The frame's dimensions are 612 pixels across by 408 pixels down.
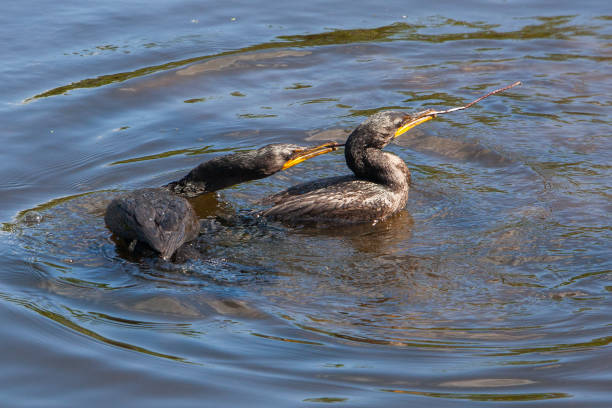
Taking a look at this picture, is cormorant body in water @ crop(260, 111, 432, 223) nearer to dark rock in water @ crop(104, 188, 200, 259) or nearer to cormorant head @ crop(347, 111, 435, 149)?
cormorant head @ crop(347, 111, 435, 149)

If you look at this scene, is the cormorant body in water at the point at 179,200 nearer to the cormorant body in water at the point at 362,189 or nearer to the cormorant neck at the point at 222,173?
the cormorant neck at the point at 222,173

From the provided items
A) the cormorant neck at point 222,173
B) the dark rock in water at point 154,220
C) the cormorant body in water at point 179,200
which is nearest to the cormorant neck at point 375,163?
the cormorant body in water at point 179,200

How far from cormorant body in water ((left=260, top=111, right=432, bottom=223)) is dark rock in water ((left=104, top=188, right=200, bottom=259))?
3.27 feet

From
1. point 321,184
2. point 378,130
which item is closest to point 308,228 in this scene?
point 321,184

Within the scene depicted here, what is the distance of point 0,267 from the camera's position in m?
7.08

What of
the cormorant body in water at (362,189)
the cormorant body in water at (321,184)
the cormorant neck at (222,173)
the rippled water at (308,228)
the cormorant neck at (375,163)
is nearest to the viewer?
the rippled water at (308,228)

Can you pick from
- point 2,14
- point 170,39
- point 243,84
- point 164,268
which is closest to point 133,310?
point 164,268

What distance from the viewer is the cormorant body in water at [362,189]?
821cm

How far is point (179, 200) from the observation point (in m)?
7.75

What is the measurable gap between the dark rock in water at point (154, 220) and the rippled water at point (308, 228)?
0.17 m

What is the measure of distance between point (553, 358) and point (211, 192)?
4406 millimetres

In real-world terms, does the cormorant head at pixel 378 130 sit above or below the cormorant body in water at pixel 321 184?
above

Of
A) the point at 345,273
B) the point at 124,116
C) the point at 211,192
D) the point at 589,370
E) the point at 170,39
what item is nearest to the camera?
the point at 589,370

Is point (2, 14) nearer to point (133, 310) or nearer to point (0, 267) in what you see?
point (0, 267)
